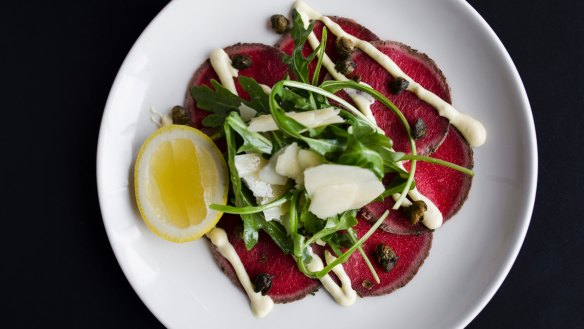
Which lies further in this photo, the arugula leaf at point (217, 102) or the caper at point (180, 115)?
the caper at point (180, 115)

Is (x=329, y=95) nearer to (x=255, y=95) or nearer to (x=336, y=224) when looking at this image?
(x=255, y=95)

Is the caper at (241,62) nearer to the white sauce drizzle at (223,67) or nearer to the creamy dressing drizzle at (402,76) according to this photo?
the white sauce drizzle at (223,67)

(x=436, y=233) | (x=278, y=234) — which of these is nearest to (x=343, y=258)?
(x=278, y=234)

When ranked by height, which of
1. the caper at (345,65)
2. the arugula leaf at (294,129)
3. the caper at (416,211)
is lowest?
the caper at (416,211)

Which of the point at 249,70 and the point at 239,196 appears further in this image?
the point at 249,70

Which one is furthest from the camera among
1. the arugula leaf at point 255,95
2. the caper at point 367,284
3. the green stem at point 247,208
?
the caper at point 367,284

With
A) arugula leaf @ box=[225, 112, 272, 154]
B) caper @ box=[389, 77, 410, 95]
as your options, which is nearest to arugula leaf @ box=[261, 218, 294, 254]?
arugula leaf @ box=[225, 112, 272, 154]

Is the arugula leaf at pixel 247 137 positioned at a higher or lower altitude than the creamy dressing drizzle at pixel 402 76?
lower

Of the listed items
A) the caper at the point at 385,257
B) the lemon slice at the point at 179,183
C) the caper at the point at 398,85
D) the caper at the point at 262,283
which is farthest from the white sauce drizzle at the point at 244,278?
the caper at the point at 398,85
